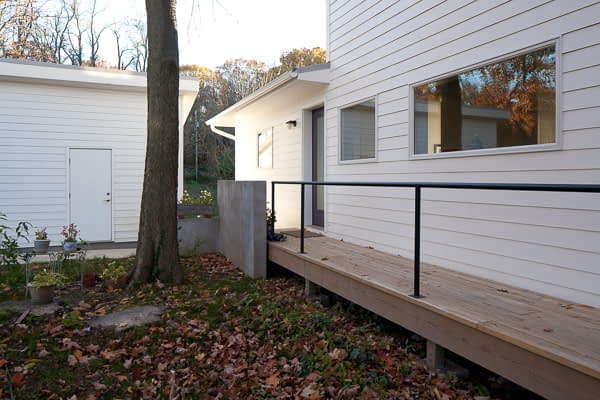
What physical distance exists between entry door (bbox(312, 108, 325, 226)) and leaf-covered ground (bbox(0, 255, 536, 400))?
107 inches

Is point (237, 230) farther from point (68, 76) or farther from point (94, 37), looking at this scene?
point (94, 37)

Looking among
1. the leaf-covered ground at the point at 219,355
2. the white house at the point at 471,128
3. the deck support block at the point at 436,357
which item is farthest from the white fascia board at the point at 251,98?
the deck support block at the point at 436,357

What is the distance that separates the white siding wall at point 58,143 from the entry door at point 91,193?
11 centimetres

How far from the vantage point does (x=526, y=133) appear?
3627 millimetres

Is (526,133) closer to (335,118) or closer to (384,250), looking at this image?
(384,250)

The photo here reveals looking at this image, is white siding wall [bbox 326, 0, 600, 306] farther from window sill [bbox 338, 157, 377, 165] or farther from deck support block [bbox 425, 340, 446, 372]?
deck support block [bbox 425, 340, 446, 372]

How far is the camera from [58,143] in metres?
8.42

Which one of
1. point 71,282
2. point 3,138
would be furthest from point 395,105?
point 3,138

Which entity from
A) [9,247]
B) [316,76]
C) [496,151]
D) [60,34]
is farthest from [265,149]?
[60,34]

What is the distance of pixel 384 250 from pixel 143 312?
2.93m

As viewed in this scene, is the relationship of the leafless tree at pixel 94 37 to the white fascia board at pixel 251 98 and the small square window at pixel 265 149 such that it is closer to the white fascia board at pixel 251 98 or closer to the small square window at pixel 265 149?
the white fascia board at pixel 251 98

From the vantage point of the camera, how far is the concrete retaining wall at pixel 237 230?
Result: 5.91m

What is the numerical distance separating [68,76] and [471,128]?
7421mm

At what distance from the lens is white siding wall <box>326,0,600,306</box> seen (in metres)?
3.21
